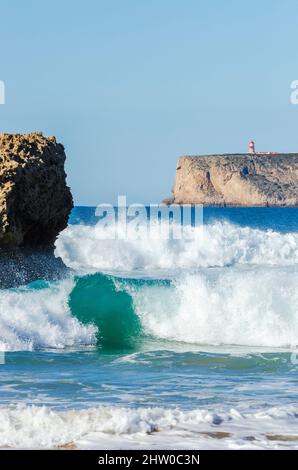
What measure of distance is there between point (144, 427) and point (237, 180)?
132371 millimetres

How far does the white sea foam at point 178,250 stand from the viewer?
31.6 meters

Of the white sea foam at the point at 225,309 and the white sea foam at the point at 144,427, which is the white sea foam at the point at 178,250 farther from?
the white sea foam at the point at 144,427

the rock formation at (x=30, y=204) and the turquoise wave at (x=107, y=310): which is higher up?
the rock formation at (x=30, y=204)

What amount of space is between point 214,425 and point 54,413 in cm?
139

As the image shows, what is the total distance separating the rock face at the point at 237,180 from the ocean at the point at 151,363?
11997 centimetres

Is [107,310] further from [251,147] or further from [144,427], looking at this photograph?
[251,147]

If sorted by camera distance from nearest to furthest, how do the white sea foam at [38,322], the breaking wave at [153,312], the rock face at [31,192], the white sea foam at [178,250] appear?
the white sea foam at [38,322]
the breaking wave at [153,312]
the rock face at [31,192]
the white sea foam at [178,250]

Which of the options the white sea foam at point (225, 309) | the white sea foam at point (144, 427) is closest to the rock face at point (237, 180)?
the white sea foam at point (225, 309)

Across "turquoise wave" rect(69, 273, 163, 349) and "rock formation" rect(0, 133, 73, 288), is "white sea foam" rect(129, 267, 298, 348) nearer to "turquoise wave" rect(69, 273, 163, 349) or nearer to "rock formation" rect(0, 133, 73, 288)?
"turquoise wave" rect(69, 273, 163, 349)

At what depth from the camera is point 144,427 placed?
7676mm

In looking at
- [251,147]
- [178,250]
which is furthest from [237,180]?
[178,250]

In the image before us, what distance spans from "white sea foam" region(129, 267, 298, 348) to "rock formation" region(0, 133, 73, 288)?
7.19 ft

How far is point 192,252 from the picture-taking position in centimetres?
3378
